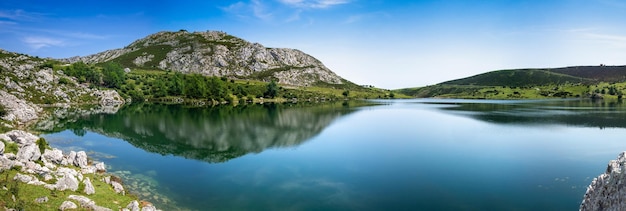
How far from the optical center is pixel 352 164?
4481 centimetres

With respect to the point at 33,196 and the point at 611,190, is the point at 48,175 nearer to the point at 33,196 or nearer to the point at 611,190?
the point at 33,196

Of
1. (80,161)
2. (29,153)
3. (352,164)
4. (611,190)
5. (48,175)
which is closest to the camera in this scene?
(611,190)

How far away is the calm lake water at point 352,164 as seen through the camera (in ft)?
98.0

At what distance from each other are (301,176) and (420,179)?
1294cm

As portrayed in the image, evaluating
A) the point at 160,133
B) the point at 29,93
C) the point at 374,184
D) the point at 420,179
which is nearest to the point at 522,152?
the point at 420,179

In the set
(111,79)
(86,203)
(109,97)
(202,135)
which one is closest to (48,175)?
(86,203)

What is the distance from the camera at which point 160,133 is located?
238 feet

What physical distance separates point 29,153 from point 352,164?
33.1 meters

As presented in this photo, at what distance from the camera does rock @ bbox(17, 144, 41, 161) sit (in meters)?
27.1

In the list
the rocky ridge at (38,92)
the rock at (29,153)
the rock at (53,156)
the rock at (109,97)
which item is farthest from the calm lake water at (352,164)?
the rock at (109,97)

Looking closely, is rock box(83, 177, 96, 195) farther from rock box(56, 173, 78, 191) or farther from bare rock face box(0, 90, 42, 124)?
bare rock face box(0, 90, 42, 124)

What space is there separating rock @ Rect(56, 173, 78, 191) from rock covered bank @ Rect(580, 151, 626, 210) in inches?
1240

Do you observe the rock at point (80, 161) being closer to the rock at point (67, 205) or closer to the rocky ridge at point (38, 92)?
the rock at point (67, 205)

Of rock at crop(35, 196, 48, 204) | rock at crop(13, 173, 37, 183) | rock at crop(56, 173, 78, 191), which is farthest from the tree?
rock at crop(35, 196, 48, 204)
